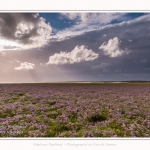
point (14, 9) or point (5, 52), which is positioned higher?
point (14, 9)

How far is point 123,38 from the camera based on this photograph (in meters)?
13.4

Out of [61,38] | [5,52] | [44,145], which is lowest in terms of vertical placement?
[44,145]

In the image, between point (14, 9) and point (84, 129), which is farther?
point (14, 9)

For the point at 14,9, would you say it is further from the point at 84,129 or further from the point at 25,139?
the point at 84,129

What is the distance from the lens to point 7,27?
12.1m

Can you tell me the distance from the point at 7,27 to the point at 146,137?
12.7 metres

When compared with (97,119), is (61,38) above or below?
above

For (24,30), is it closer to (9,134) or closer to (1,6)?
(1,6)

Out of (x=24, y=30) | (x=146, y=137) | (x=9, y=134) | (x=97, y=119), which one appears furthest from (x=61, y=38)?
(x=146, y=137)

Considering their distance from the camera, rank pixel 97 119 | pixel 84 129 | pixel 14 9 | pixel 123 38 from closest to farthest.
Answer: pixel 84 129 → pixel 14 9 → pixel 97 119 → pixel 123 38

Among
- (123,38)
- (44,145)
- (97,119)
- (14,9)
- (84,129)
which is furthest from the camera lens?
(123,38)

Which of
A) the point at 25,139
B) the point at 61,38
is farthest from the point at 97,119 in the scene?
the point at 61,38

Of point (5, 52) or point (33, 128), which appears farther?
point (5, 52)

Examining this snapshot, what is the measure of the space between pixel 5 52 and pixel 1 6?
363cm
